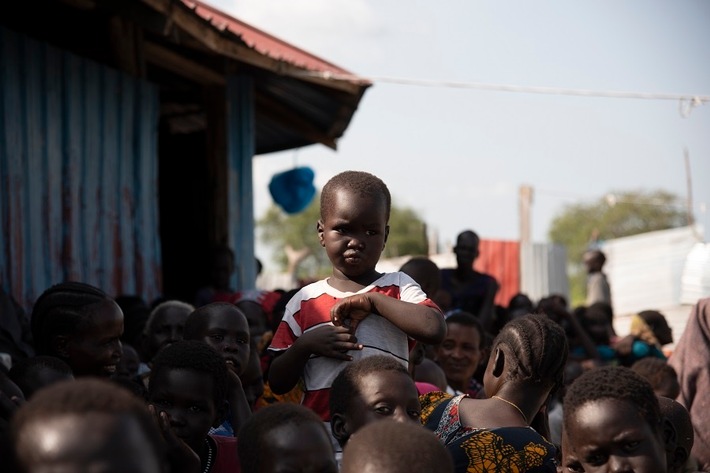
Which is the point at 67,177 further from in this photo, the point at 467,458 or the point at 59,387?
the point at 59,387

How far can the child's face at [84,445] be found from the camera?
5.08 feet

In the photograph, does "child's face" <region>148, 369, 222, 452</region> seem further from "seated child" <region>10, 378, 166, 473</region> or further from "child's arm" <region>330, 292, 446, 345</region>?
"seated child" <region>10, 378, 166, 473</region>

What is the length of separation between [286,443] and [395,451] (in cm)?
40

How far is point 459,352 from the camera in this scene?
5.82m

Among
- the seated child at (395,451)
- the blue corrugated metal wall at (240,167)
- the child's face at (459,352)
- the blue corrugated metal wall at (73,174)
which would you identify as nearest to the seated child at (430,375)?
the child's face at (459,352)

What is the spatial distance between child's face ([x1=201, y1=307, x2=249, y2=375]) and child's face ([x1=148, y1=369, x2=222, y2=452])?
89 centimetres

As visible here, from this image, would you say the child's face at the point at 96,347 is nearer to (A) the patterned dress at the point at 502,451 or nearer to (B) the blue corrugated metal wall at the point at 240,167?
(A) the patterned dress at the point at 502,451

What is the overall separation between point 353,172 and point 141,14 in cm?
367

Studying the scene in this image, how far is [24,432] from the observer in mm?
1625

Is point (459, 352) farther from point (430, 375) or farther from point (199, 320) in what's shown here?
point (199, 320)

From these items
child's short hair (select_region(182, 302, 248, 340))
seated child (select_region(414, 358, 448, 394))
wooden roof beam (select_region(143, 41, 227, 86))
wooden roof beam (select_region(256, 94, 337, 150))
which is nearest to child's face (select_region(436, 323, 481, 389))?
seated child (select_region(414, 358, 448, 394))

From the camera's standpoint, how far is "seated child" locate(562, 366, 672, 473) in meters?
2.95

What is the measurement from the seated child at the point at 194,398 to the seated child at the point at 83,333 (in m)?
0.89

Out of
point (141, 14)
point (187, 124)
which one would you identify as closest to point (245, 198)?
point (187, 124)
